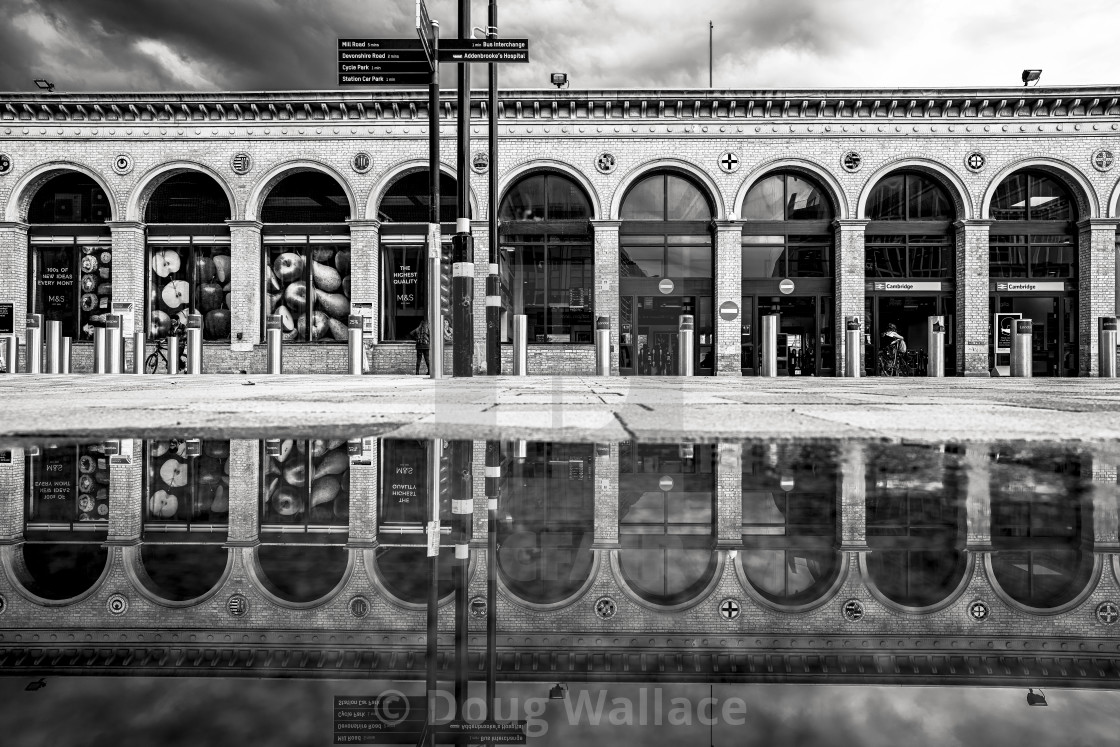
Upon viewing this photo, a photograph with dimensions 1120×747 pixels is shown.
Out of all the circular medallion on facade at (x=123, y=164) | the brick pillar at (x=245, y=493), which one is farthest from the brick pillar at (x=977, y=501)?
the circular medallion on facade at (x=123, y=164)

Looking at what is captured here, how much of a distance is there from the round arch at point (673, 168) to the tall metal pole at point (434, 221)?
959cm

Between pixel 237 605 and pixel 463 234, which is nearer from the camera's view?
pixel 237 605

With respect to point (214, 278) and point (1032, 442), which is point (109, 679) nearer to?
point (1032, 442)

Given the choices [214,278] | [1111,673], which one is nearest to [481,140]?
[214,278]

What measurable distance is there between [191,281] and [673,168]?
15.0m

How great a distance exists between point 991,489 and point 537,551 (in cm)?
107

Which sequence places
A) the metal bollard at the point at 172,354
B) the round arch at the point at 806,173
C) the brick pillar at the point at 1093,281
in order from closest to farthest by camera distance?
the metal bollard at the point at 172,354 < the brick pillar at the point at 1093,281 < the round arch at the point at 806,173

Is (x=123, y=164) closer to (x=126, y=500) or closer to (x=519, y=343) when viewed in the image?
(x=519, y=343)

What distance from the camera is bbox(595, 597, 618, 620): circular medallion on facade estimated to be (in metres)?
0.95

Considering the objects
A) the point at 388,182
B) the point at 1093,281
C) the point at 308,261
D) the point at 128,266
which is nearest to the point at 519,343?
the point at 388,182

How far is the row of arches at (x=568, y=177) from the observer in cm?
1895

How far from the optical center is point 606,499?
1510 mm

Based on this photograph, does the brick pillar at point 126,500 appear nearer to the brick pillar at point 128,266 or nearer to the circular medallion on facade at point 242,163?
the circular medallion on facade at point 242,163

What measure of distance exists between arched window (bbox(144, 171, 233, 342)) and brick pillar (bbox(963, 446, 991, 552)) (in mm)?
21329
